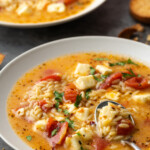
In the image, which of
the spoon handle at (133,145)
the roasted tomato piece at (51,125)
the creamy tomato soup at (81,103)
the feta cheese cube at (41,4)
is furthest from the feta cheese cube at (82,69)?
the feta cheese cube at (41,4)

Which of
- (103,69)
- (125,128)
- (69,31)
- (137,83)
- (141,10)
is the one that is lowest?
(141,10)

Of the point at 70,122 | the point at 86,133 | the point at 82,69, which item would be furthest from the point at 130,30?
the point at 86,133

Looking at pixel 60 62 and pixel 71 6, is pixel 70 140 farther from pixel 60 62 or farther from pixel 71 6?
pixel 71 6

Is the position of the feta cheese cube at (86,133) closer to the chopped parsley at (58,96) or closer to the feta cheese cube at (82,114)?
the feta cheese cube at (82,114)

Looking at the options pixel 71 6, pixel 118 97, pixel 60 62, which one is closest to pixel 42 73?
pixel 60 62

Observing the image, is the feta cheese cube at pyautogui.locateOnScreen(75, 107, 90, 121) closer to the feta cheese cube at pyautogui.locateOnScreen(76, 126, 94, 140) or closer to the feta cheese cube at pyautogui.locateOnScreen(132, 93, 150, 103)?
the feta cheese cube at pyautogui.locateOnScreen(76, 126, 94, 140)

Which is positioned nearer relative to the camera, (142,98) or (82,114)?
(82,114)

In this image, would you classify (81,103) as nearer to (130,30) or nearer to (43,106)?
(43,106)
